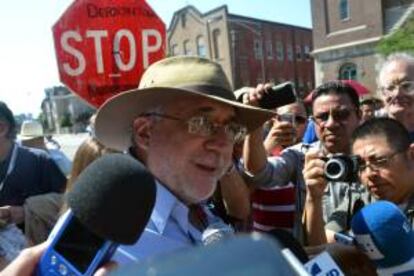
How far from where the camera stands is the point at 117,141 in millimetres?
2105

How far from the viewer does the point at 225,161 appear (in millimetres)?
1856

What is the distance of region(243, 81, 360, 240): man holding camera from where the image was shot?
2886 mm

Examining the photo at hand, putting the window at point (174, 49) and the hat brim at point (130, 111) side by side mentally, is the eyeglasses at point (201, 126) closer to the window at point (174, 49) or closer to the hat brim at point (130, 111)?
the hat brim at point (130, 111)

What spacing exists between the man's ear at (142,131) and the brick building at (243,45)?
3911 centimetres

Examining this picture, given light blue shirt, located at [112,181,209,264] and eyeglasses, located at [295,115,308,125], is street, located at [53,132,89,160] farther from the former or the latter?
light blue shirt, located at [112,181,209,264]

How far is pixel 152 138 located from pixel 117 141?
291mm

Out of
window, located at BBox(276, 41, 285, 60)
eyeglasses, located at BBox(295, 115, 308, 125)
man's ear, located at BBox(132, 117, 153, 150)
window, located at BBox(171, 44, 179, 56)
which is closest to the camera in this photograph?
man's ear, located at BBox(132, 117, 153, 150)

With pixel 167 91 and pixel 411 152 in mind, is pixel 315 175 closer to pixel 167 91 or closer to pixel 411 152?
pixel 411 152

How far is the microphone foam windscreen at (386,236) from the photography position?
163 centimetres

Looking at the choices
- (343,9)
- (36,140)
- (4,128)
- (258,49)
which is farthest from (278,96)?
(258,49)

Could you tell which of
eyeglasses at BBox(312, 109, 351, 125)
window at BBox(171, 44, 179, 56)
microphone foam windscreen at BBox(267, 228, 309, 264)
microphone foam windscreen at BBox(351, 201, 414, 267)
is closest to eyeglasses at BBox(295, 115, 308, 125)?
eyeglasses at BBox(312, 109, 351, 125)

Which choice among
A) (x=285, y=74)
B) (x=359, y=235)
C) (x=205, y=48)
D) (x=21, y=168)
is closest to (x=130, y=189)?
(x=359, y=235)

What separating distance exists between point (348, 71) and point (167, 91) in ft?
108

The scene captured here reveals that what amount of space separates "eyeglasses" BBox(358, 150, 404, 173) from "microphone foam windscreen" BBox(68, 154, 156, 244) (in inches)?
54.1
